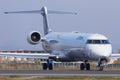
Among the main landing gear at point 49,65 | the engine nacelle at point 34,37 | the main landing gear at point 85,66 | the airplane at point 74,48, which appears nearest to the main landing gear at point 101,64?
the airplane at point 74,48

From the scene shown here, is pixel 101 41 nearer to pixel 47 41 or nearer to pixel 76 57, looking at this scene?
pixel 76 57

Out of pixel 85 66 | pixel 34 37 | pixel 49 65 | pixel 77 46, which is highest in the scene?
pixel 34 37

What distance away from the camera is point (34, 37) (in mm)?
66312

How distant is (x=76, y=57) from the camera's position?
62.0 meters

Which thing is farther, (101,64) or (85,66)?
(85,66)

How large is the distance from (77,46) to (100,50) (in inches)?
171

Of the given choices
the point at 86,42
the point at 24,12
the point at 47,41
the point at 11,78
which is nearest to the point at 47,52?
the point at 47,41

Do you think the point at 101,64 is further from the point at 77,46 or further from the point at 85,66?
the point at 77,46

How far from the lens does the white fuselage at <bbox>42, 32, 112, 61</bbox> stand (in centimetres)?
5731

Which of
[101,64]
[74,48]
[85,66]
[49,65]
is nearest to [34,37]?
[49,65]

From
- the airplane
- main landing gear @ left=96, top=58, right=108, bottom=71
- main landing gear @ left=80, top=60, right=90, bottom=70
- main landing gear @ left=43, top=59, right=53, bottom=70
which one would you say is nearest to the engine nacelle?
the airplane

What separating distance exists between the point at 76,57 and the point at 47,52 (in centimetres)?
783

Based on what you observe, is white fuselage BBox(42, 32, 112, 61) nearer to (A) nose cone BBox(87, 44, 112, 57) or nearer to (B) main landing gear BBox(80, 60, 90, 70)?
(A) nose cone BBox(87, 44, 112, 57)

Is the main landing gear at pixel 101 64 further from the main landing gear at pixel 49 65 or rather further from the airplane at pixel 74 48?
the main landing gear at pixel 49 65
